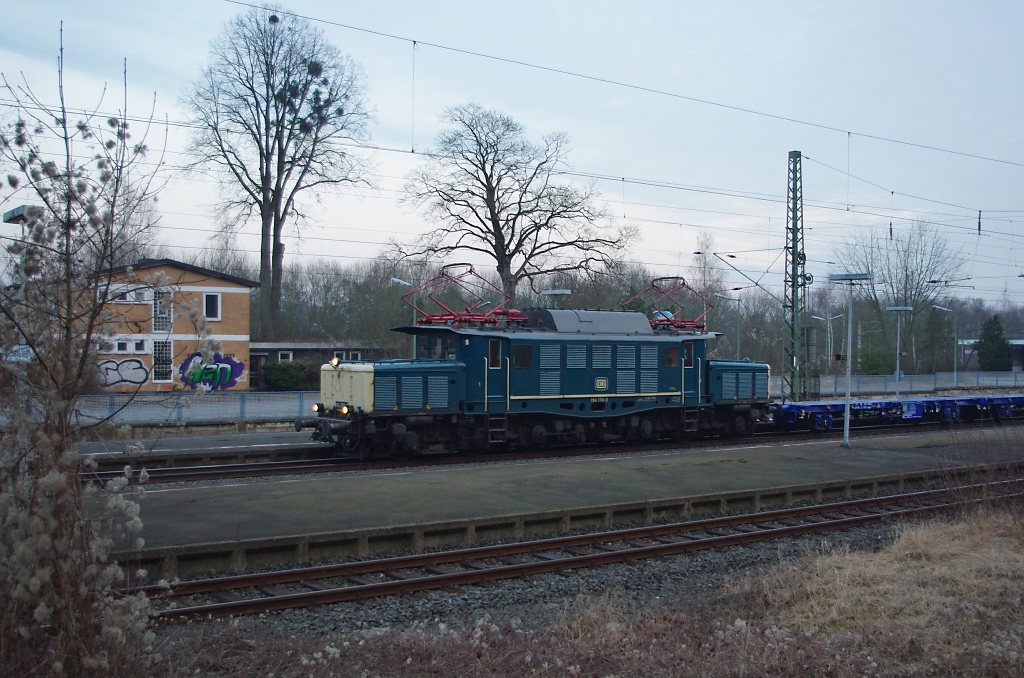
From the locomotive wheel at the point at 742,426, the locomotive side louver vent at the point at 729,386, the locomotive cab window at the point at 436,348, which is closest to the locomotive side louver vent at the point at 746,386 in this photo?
the locomotive side louver vent at the point at 729,386

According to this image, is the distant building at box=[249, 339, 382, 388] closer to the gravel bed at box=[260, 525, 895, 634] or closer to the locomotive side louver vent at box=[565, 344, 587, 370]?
the locomotive side louver vent at box=[565, 344, 587, 370]

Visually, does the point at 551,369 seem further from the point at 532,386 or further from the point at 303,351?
the point at 303,351

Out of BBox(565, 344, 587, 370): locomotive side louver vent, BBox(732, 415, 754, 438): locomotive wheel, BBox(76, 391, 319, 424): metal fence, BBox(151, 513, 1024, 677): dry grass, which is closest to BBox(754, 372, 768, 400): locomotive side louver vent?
BBox(732, 415, 754, 438): locomotive wheel

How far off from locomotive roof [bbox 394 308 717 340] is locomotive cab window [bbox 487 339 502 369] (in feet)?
0.82

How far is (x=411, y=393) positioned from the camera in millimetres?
18828

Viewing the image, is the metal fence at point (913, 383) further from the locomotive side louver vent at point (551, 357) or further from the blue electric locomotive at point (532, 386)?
the locomotive side louver vent at point (551, 357)

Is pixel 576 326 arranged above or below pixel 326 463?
above

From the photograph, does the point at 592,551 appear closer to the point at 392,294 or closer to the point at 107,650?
the point at 107,650

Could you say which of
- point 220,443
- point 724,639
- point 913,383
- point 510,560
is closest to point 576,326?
point 220,443

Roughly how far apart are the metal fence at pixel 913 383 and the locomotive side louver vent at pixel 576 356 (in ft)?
79.9

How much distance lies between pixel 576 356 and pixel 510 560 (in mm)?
10673

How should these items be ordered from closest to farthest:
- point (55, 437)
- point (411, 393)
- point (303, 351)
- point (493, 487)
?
point (55, 437), point (493, 487), point (411, 393), point (303, 351)

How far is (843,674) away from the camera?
263 inches

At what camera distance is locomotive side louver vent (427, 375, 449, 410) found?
1906 cm
